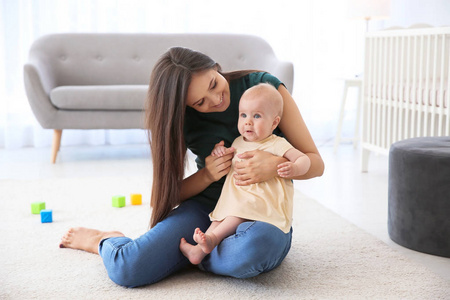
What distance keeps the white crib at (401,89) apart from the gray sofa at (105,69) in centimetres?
63

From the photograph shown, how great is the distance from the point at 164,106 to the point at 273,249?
1.64ft

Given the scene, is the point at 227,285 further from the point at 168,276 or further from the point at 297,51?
the point at 297,51

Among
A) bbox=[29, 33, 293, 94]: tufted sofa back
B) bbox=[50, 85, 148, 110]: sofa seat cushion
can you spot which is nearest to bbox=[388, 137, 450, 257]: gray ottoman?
bbox=[50, 85, 148, 110]: sofa seat cushion

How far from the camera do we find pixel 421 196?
193 cm

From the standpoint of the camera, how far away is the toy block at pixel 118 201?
8.49ft

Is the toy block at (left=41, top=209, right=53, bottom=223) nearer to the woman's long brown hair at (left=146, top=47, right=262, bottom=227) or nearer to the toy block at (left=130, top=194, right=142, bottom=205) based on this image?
the toy block at (left=130, top=194, right=142, bottom=205)

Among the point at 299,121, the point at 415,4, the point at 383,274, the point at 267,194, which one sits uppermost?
the point at 415,4

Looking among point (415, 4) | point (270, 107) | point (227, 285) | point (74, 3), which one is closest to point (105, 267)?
point (227, 285)

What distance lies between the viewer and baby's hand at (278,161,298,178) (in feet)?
5.14

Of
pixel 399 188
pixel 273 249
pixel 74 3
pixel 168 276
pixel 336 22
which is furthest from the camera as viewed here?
pixel 336 22

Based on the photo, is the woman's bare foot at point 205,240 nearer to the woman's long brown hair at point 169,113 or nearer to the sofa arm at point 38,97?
the woman's long brown hair at point 169,113

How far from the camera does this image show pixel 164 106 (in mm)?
1629

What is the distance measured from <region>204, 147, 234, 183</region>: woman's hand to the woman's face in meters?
0.14

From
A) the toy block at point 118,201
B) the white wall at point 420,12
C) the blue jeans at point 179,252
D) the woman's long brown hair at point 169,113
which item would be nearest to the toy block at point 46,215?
the toy block at point 118,201
